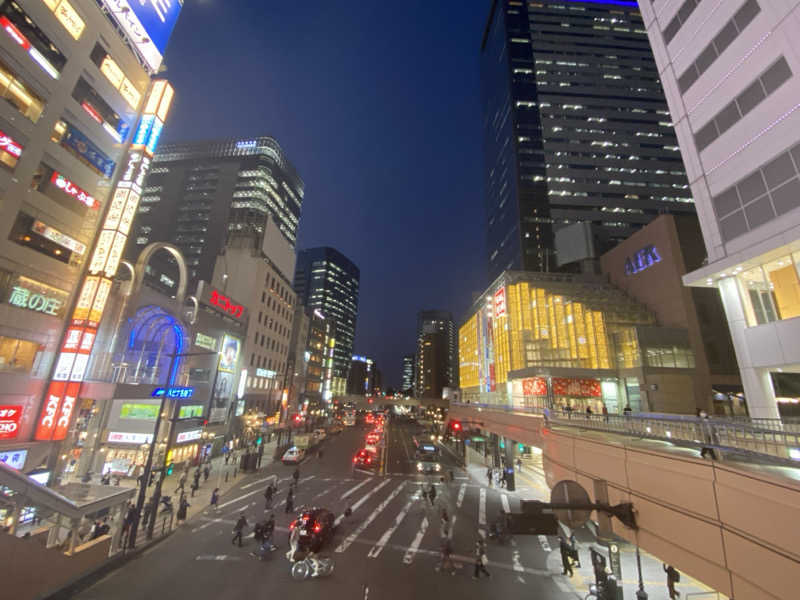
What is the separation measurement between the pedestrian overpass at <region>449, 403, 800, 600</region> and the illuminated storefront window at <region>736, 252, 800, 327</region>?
340 inches

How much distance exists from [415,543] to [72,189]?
93.2ft

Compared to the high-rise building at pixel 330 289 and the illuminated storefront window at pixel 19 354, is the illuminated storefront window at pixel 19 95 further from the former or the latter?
the high-rise building at pixel 330 289

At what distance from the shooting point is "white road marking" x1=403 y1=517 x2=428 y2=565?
48.1ft

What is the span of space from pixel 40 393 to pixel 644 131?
110m

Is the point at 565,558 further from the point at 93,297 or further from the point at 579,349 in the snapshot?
the point at 579,349

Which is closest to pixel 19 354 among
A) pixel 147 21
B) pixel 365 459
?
pixel 365 459

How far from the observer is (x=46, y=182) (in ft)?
61.9

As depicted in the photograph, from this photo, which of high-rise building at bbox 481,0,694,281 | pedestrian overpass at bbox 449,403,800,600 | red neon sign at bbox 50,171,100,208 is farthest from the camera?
high-rise building at bbox 481,0,694,281

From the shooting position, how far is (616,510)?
9.58 m

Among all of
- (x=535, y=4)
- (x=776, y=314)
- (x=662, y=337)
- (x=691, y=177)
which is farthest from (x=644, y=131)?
(x=776, y=314)

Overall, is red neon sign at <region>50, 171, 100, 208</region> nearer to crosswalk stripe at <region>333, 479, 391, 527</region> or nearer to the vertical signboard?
the vertical signboard

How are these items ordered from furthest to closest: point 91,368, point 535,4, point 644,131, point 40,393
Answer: point 535,4
point 644,131
point 91,368
point 40,393

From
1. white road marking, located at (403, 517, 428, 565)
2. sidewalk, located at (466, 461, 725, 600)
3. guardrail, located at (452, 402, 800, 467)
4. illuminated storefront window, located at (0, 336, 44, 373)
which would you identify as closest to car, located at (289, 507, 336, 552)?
white road marking, located at (403, 517, 428, 565)

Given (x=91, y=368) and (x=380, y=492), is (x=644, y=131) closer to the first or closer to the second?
(x=380, y=492)
